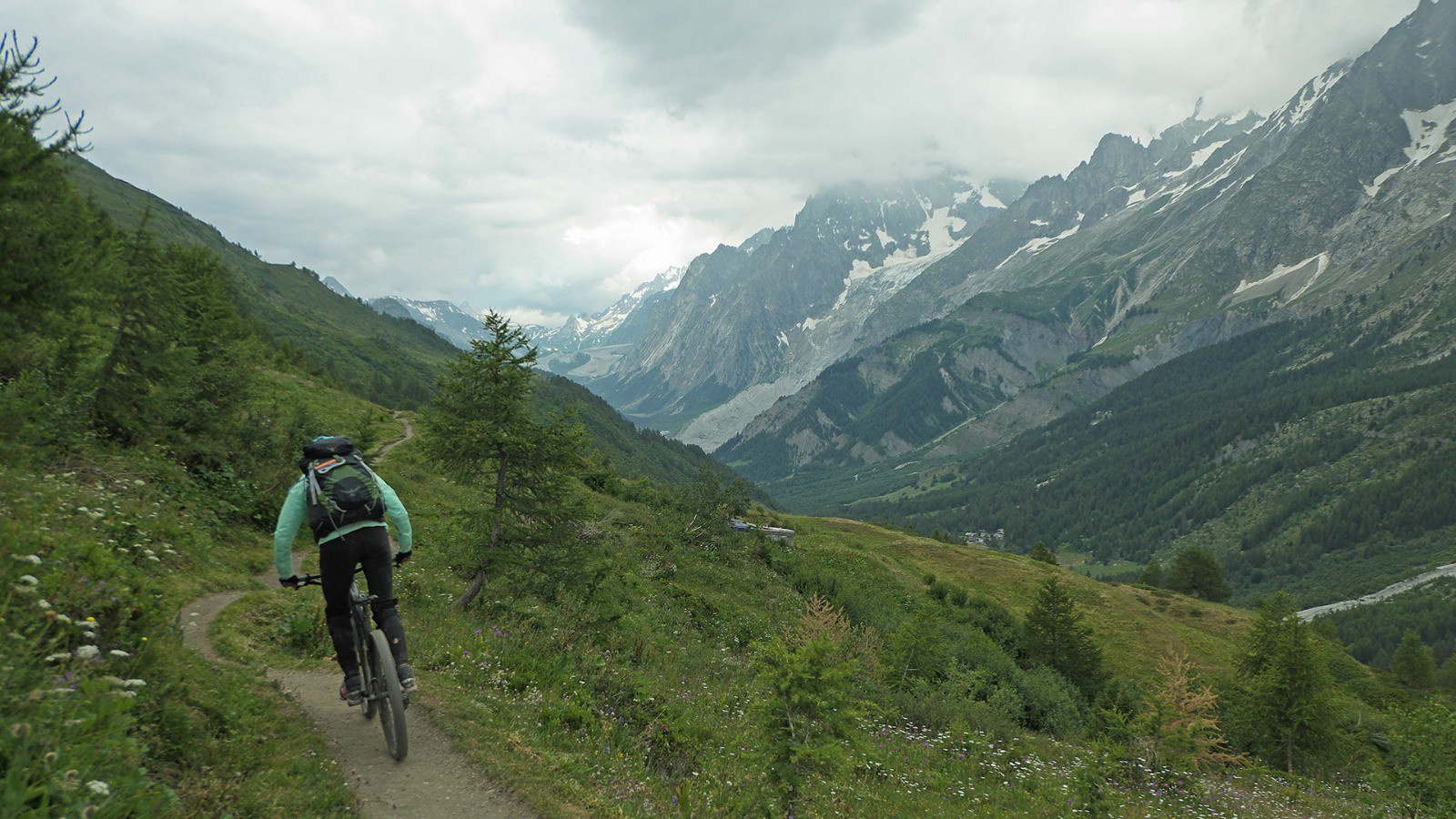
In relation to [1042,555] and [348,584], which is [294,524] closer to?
[348,584]

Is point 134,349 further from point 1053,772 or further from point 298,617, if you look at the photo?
point 1053,772

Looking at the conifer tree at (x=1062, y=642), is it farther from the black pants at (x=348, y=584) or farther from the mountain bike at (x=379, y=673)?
the black pants at (x=348, y=584)

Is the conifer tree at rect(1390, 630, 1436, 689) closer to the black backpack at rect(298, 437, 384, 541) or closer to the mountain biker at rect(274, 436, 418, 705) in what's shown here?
the mountain biker at rect(274, 436, 418, 705)

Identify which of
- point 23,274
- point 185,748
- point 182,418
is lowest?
point 185,748

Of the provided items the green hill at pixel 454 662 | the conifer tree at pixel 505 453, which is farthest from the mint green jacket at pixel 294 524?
the conifer tree at pixel 505 453

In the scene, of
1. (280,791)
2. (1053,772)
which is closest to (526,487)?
(280,791)

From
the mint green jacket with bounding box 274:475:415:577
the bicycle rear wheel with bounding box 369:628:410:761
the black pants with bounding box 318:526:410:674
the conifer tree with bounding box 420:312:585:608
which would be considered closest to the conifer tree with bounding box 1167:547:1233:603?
the conifer tree with bounding box 420:312:585:608

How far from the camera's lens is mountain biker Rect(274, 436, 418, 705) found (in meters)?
7.47

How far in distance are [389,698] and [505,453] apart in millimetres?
7958

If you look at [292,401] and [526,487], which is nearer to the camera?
[526,487]

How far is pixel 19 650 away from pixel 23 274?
38.6 feet

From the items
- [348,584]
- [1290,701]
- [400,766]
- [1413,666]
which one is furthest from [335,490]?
[1413,666]

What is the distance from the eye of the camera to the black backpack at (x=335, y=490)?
7383mm

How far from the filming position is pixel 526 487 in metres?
15.4
